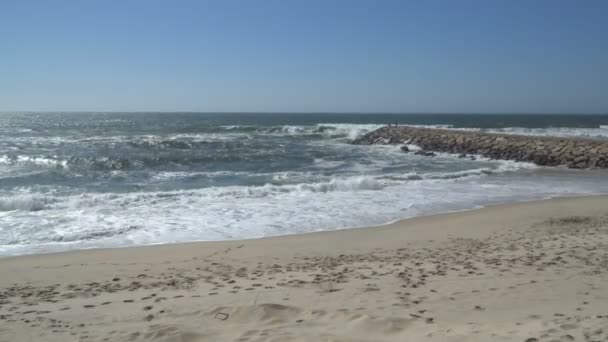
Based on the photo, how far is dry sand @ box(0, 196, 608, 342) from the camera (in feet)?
12.8

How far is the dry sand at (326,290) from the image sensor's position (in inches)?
154

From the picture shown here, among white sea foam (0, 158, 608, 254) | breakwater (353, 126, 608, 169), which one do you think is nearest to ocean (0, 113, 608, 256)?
white sea foam (0, 158, 608, 254)

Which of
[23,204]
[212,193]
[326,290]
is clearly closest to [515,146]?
[212,193]

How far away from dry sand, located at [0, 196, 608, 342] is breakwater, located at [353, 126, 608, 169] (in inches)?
626

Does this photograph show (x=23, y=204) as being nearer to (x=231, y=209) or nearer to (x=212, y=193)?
(x=212, y=193)

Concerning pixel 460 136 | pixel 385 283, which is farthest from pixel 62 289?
pixel 460 136

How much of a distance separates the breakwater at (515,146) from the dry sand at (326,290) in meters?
15.9

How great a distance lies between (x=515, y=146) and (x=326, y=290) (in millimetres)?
24896

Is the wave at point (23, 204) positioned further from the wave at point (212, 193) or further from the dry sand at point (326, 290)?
the dry sand at point (326, 290)

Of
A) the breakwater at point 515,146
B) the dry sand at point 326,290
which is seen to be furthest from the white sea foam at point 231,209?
the breakwater at point 515,146

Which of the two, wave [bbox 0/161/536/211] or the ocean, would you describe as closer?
the ocean

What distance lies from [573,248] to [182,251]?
21.5ft

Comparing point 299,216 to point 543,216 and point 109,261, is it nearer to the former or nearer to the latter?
point 109,261

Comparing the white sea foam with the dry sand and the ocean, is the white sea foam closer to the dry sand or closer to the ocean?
the ocean
